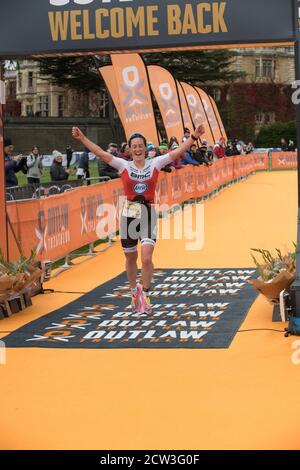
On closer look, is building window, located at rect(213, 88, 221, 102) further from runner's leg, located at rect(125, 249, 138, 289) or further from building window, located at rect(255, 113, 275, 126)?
runner's leg, located at rect(125, 249, 138, 289)

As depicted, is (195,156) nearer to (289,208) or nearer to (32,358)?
(289,208)

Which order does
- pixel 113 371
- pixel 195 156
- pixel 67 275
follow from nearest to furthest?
pixel 113 371
pixel 67 275
pixel 195 156

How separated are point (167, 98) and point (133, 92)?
19.1 ft

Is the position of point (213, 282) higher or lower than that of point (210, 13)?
lower

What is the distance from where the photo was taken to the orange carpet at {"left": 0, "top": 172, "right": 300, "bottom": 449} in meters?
5.21

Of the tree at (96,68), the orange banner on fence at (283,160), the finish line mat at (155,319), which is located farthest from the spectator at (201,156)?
the tree at (96,68)

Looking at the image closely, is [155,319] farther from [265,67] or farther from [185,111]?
[265,67]

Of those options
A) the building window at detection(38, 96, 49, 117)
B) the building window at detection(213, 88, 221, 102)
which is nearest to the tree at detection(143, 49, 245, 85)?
the building window at detection(213, 88, 221, 102)

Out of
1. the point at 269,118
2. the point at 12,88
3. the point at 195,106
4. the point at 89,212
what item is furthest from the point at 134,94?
the point at 12,88

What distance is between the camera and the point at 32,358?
294 inches

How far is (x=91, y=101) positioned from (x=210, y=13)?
79654 millimetres

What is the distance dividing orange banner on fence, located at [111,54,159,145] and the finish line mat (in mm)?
11854

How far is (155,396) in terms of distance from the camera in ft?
20.3

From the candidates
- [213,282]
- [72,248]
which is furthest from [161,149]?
[213,282]
